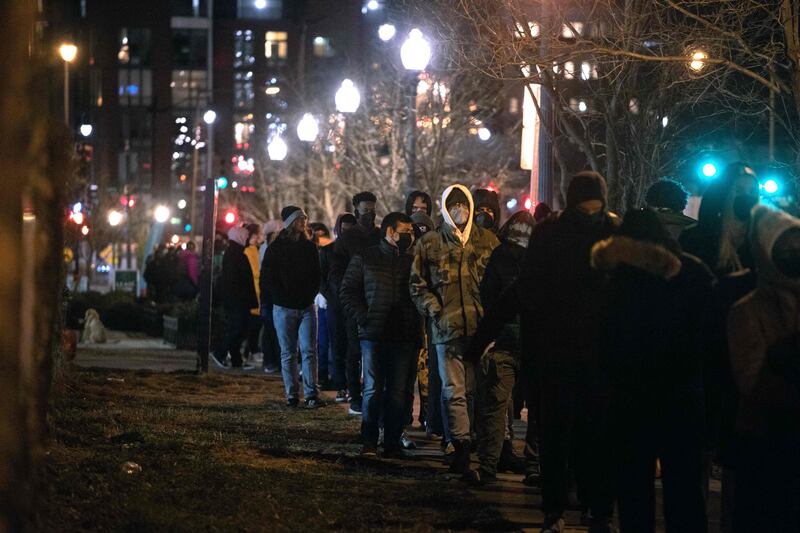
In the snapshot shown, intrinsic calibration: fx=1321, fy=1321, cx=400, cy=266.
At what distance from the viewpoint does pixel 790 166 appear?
17.6 m

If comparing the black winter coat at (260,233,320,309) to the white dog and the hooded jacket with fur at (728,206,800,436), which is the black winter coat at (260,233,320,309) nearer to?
the hooded jacket with fur at (728,206,800,436)

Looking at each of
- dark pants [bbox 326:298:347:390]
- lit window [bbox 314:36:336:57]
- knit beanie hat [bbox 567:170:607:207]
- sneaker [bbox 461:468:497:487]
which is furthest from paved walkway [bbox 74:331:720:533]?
lit window [bbox 314:36:336:57]

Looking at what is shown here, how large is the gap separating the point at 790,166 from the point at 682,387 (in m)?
11.8

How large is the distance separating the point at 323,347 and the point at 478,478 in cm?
764

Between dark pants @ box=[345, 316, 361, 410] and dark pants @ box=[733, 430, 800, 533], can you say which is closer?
dark pants @ box=[733, 430, 800, 533]

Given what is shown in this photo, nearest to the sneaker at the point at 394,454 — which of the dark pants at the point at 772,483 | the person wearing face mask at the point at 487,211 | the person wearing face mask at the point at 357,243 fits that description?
the person wearing face mask at the point at 487,211

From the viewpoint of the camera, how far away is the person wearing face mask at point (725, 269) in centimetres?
669

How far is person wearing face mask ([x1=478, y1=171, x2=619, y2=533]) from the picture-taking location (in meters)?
7.64

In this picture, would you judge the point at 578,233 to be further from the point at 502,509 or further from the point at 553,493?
the point at 502,509

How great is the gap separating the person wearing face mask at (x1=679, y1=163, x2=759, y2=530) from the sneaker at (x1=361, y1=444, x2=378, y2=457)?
12.5ft

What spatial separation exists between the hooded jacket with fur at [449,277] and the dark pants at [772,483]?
4.12 meters

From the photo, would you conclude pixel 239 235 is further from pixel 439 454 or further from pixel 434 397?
pixel 439 454

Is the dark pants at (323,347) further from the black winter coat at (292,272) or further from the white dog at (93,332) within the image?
the white dog at (93,332)

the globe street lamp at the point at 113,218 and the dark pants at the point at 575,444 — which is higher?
the globe street lamp at the point at 113,218
